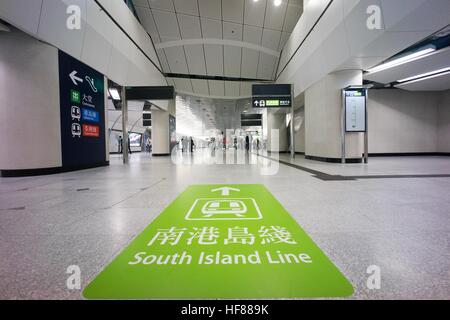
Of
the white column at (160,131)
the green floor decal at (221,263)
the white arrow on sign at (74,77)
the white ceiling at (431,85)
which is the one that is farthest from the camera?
the white column at (160,131)

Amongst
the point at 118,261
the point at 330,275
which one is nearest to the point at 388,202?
the point at 330,275

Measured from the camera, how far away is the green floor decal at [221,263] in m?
1.50

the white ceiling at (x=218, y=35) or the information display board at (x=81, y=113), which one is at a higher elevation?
the white ceiling at (x=218, y=35)

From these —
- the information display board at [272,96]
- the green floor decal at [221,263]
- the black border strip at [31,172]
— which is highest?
the information display board at [272,96]

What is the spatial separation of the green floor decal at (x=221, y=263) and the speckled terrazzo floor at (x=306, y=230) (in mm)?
142

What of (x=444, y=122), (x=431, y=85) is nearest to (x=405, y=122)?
(x=444, y=122)

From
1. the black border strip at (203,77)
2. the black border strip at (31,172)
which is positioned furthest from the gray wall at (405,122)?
the black border strip at (31,172)

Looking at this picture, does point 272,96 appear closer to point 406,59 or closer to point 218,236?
point 406,59

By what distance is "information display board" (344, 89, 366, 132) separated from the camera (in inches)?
406

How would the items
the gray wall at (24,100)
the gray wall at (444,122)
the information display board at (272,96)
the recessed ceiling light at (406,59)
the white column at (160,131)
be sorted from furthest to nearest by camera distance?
the white column at (160,131), the gray wall at (444,122), the information display board at (272,96), the recessed ceiling light at (406,59), the gray wall at (24,100)

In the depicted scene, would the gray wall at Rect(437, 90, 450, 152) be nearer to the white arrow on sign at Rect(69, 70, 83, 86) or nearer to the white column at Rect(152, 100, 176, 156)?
the white column at Rect(152, 100, 176, 156)

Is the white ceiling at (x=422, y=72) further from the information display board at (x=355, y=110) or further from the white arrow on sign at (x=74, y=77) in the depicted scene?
the white arrow on sign at (x=74, y=77)

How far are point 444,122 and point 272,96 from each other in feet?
36.7

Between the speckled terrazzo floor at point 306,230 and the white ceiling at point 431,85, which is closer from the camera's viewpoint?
the speckled terrazzo floor at point 306,230
